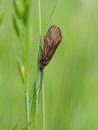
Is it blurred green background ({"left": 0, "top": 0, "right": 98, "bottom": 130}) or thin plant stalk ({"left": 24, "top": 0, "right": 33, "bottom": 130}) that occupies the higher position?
thin plant stalk ({"left": 24, "top": 0, "right": 33, "bottom": 130})

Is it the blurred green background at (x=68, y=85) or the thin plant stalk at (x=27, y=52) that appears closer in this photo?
the thin plant stalk at (x=27, y=52)

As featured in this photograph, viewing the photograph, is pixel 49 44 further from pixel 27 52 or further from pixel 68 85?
pixel 68 85

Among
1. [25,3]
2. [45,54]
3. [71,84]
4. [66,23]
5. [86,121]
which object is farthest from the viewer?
[66,23]

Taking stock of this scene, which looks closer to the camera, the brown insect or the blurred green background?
the brown insect

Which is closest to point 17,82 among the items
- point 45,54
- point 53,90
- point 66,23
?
point 53,90

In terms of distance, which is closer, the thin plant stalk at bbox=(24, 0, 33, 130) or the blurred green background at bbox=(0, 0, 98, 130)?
the thin plant stalk at bbox=(24, 0, 33, 130)

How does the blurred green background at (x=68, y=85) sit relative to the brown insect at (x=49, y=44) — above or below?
below

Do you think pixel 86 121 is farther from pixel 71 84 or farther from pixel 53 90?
pixel 53 90

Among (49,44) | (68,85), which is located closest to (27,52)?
(49,44)

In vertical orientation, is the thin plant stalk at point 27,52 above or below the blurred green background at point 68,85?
above
